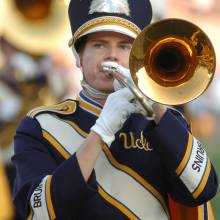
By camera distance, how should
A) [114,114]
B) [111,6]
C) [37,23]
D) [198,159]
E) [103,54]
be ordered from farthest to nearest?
[37,23]
[111,6]
[103,54]
[198,159]
[114,114]

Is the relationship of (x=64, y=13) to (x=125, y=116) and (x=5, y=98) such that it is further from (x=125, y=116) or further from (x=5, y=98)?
(x=125, y=116)

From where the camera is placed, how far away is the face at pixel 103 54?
406 centimetres

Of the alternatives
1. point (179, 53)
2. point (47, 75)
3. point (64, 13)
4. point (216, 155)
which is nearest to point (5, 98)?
point (47, 75)

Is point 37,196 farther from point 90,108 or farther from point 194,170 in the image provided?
point 194,170

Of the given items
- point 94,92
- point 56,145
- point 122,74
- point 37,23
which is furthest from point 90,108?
point 37,23

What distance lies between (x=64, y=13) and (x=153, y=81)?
551 centimetres

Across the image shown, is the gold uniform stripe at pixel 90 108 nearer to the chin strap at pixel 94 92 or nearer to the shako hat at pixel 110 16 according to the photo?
the chin strap at pixel 94 92

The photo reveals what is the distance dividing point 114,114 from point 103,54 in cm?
33

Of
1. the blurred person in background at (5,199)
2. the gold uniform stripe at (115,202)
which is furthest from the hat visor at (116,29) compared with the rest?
the blurred person in background at (5,199)

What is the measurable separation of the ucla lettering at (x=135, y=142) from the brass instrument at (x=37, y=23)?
5.24 metres

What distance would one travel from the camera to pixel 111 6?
419 centimetres

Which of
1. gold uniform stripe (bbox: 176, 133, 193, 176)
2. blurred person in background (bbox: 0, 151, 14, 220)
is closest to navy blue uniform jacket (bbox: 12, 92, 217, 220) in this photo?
gold uniform stripe (bbox: 176, 133, 193, 176)

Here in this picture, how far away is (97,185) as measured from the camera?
390 cm

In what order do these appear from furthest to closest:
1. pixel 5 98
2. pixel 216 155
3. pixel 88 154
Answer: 1. pixel 216 155
2. pixel 5 98
3. pixel 88 154
